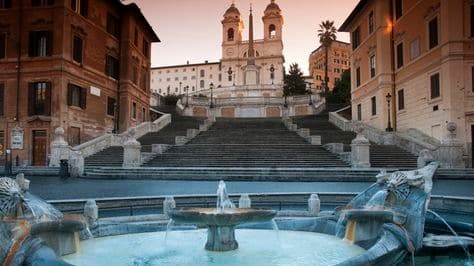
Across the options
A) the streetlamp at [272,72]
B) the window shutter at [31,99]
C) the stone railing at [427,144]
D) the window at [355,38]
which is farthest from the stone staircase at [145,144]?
the streetlamp at [272,72]

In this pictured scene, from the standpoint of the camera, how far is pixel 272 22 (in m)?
108

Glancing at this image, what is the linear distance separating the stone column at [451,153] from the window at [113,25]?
95.0 feet

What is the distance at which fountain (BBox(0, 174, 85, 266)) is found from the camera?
5023mm

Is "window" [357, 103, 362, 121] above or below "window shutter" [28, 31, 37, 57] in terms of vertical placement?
below

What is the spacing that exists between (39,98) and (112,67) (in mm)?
8908

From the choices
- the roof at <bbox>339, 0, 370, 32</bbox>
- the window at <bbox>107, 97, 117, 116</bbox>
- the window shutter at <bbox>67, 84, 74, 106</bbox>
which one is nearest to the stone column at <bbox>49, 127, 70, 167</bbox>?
the window shutter at <bbox>67, 84, 74, 106</bbox>

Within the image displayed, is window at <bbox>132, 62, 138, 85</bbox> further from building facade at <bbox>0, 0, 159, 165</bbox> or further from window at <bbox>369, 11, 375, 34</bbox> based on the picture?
window at <bbox>369, 11, 375, 34</bbox>

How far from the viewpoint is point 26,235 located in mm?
5344

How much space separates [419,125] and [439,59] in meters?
4.60

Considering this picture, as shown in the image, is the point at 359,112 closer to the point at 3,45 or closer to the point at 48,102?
the point at 48,102

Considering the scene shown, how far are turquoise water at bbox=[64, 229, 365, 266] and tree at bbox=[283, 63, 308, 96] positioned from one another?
68.5 m

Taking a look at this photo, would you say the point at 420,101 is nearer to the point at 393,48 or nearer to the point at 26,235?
the point at 393,48

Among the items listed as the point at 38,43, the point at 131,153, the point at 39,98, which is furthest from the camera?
the point at 38,43

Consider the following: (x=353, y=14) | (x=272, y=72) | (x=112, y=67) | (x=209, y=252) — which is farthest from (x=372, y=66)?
(x=272, y=72)
